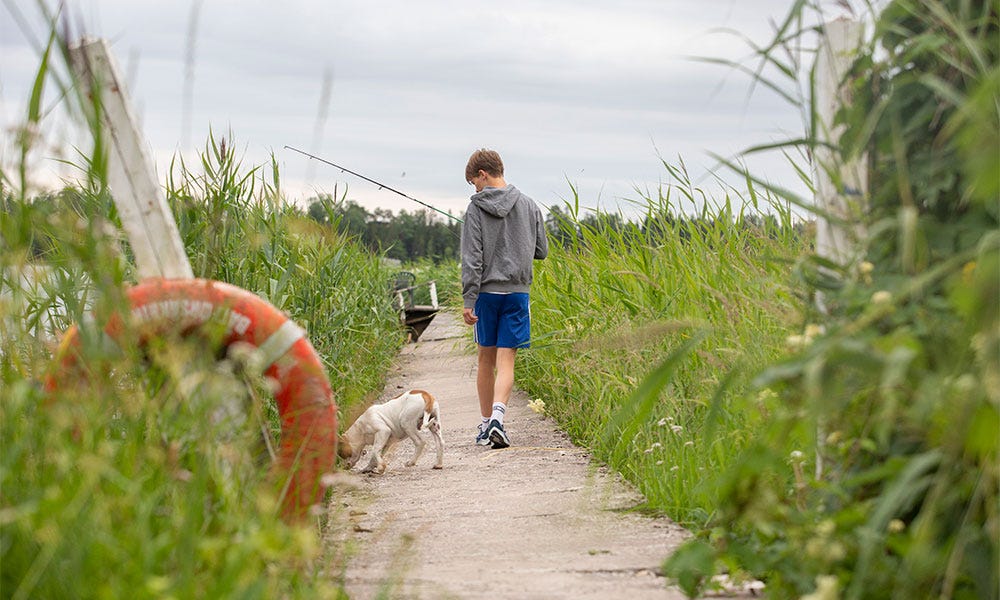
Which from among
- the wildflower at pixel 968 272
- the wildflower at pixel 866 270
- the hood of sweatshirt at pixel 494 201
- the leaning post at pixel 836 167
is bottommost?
the hood of sweatshirt at pixel 494 201

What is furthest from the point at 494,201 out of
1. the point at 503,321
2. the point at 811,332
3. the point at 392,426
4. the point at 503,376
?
the point at 811,332

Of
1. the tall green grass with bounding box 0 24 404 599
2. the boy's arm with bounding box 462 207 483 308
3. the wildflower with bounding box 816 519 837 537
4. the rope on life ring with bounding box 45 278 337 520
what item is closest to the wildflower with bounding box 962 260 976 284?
the wildflower with bounding box 816 519 837 537

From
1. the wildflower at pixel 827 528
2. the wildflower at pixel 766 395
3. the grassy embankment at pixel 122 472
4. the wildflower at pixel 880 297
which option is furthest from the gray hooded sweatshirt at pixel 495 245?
the wildflower at pixel 880 297

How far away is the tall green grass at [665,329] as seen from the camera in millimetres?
4297

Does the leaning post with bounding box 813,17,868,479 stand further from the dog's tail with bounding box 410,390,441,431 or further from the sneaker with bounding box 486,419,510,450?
the sneaker with bounding box 486,419,510,450

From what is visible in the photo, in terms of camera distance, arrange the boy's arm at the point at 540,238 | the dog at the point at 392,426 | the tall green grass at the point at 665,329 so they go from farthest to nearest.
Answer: the boy's arm at the point at 540,238 → the dog at the point at 392,426 → the tall green grass at the point at 665,329

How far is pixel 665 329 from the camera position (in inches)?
133

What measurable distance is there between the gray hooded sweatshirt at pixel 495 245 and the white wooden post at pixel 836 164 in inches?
158

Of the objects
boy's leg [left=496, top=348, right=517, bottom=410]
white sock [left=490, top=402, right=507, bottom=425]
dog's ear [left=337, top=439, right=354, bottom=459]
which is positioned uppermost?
boy's leg [left=496, top=348, right=517, bottom=410]

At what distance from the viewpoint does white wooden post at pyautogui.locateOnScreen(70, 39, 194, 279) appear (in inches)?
148

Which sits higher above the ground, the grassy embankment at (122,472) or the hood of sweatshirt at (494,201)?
the hood of sweatshirt at (494,201)

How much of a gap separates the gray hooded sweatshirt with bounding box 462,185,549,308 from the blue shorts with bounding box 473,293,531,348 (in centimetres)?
6

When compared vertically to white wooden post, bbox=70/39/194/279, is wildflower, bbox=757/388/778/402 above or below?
below

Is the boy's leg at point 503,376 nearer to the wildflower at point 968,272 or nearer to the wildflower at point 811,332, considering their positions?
the wildflower at point 811,332
